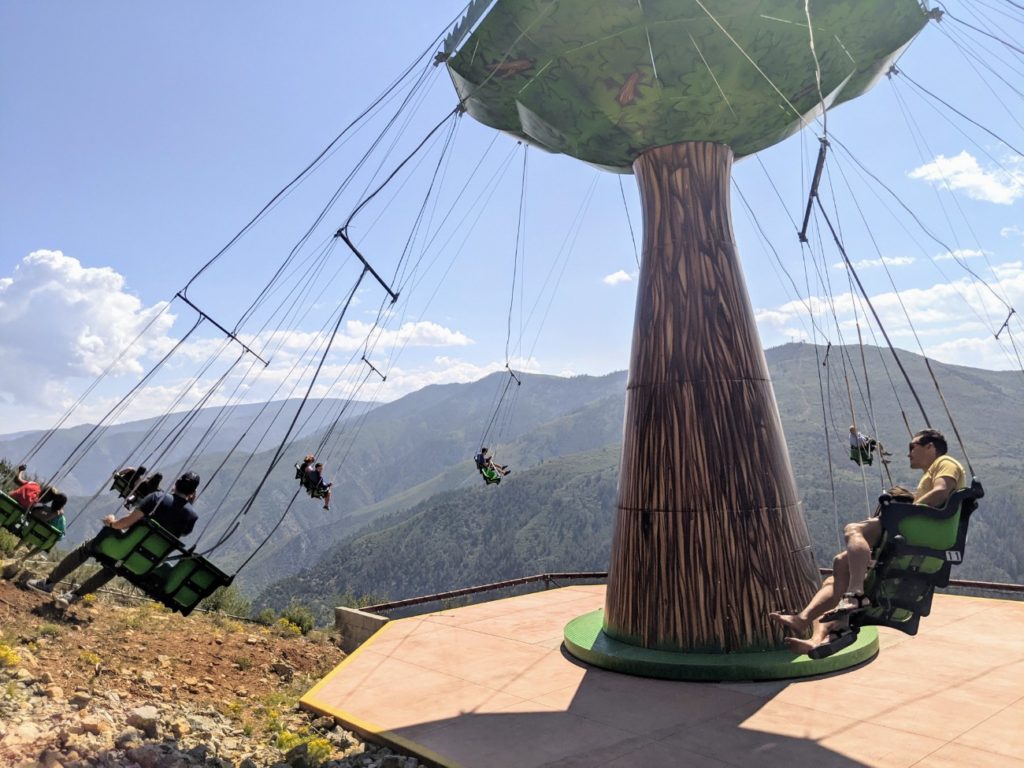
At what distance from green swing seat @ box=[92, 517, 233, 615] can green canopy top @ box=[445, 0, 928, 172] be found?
23.8 ft

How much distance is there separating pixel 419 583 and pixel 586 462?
66421 millimetres

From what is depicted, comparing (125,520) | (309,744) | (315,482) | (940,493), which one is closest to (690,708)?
(940,493)

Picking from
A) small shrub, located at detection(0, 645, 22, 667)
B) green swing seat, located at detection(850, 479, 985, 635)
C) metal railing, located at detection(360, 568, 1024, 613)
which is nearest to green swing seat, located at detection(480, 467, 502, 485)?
metal railing, located at detection(360, 568, 1024, 613)

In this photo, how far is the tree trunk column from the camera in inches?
340

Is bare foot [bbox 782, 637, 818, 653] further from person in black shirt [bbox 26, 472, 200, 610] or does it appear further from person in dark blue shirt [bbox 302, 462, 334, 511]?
person in dark blue shirt [bbox 302, 462, 334, 511]

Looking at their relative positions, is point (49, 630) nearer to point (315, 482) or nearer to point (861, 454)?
point (315, 482)

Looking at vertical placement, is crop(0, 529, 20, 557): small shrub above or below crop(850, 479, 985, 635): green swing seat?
below

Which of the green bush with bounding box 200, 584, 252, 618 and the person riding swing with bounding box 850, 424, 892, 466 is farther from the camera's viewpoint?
the green bush with bounding box 200, 584, 252, 618

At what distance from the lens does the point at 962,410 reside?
18400 centimetres

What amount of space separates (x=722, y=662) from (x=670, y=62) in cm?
773

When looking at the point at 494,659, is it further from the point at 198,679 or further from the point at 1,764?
the point at 1,764

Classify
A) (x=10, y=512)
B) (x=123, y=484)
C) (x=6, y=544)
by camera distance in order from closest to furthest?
(x=10, y=512)
(x=123, y=484)
(x=6, y=544)

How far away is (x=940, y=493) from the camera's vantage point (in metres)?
5.35

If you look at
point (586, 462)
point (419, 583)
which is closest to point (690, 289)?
point (419, 583)
